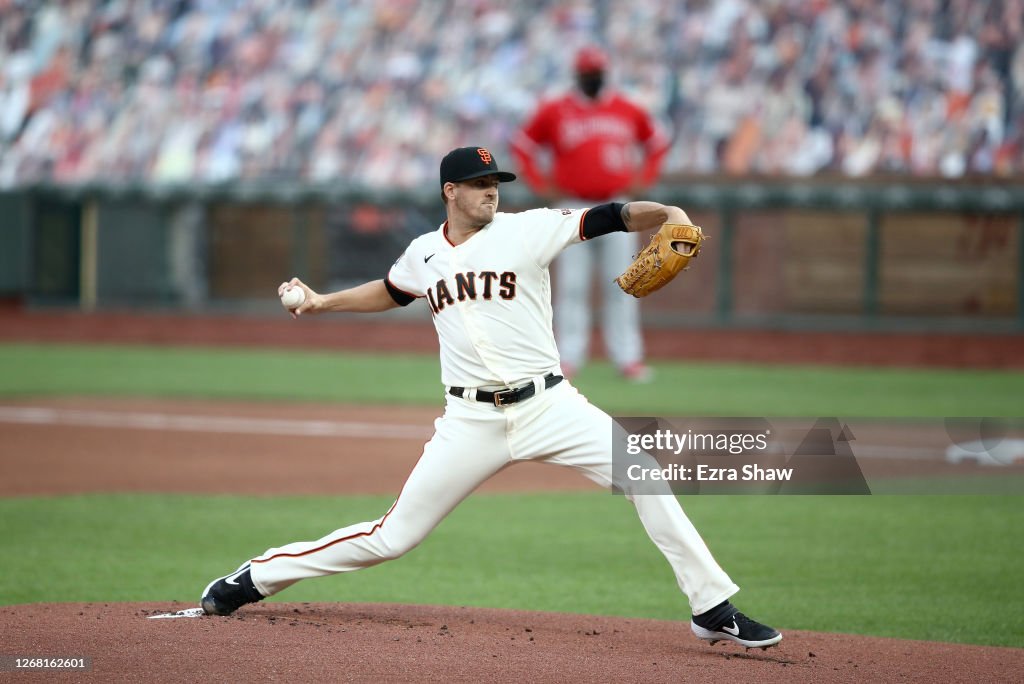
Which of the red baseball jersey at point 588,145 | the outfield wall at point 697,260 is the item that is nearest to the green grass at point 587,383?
the outfield wall at point 697,260

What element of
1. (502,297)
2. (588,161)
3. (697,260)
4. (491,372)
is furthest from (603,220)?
(697,260)

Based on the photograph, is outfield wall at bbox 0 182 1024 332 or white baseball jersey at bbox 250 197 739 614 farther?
outfield wall at bbox 0 182 1024 332

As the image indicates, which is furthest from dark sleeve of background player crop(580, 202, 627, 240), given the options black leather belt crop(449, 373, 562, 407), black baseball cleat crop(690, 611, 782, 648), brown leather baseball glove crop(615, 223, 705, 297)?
black baseball cleat crop(690, 611, 782, 648)

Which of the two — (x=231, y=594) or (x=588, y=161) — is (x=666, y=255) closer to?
(x=231, y=594)

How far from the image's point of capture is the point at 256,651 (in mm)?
4445

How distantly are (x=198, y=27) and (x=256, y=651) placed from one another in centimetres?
2045

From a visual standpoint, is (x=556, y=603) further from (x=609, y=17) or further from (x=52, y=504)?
(x=609, y=17)

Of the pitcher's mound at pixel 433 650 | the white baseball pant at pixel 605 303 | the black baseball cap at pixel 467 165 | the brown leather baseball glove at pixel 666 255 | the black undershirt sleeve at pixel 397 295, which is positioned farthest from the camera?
the white baseball pant at pixel 605 303

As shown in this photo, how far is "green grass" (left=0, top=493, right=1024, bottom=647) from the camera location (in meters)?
5.64

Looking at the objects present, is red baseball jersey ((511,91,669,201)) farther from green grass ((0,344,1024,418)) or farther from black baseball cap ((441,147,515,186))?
black baseball cap ((441,147,515,186))

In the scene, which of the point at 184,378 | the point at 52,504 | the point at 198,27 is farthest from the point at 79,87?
the point at 52,504

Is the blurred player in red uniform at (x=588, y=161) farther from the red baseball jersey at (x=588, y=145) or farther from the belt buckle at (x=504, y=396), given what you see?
the belt buckle at (x=504, y=396)

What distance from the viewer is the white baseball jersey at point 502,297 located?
473cm

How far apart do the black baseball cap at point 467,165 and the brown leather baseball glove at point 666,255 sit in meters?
0.60
